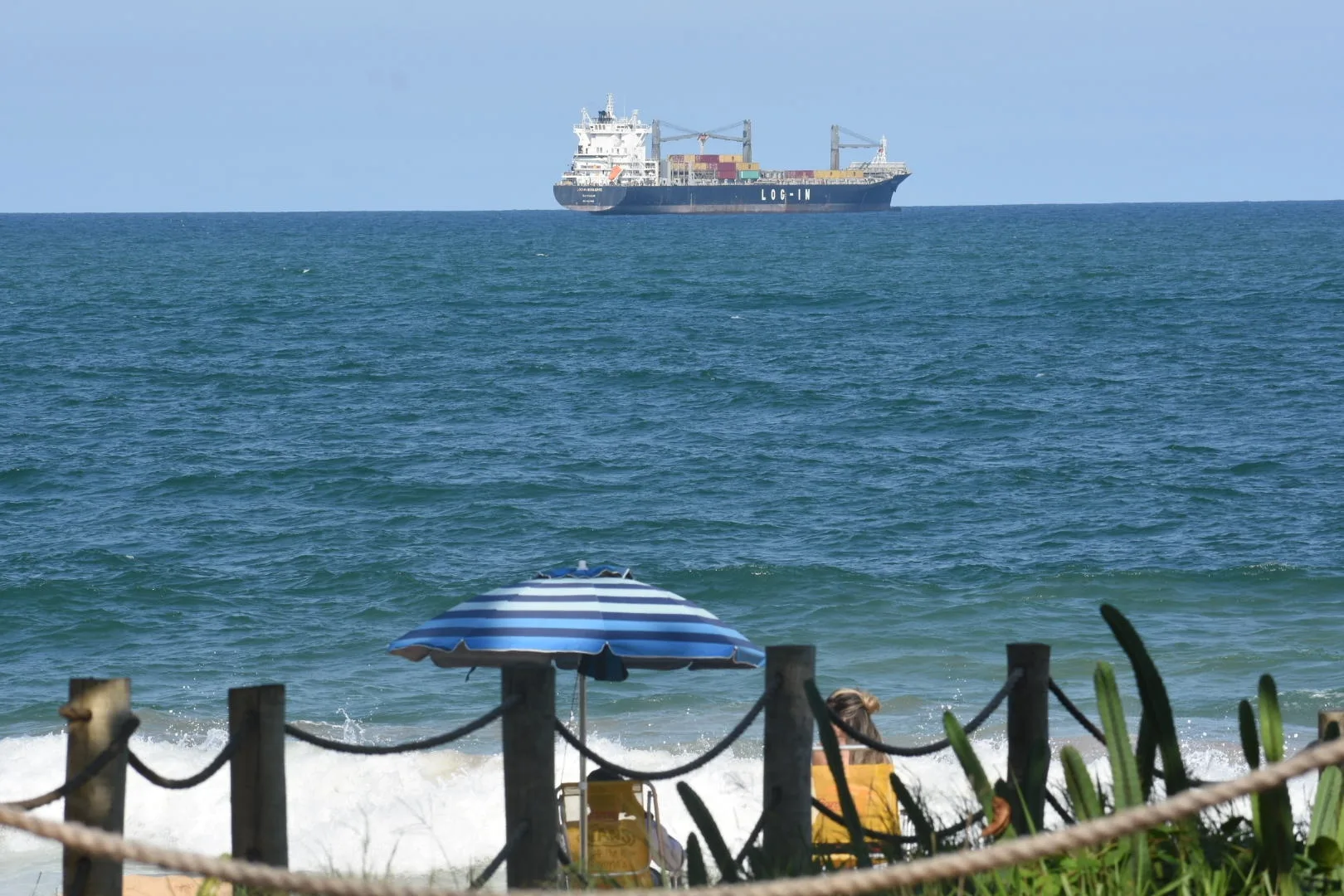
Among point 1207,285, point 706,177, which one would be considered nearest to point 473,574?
point 1207,285

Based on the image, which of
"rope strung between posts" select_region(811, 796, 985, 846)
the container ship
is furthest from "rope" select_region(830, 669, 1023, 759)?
the container ship

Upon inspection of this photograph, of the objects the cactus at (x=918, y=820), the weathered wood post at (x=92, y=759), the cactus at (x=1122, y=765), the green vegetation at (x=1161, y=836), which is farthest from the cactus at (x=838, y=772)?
the weathered wood post at (x=92, y=759)

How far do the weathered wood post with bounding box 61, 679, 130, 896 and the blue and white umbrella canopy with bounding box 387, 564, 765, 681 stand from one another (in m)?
1.59

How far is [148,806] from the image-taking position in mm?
8273

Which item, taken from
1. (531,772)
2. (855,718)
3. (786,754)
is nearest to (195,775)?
(531,772)

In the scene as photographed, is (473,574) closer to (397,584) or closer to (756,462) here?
(397,584)

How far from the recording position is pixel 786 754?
411 centimetres

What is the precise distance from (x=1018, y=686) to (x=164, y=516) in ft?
44.2

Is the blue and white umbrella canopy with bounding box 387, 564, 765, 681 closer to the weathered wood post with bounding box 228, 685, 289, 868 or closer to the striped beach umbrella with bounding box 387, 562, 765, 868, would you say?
the striped beach umbrella with bounding box 387, 562, 765, 868

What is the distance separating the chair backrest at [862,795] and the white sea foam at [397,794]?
1.99m

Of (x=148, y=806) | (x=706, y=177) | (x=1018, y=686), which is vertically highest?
(x=706, y=177)

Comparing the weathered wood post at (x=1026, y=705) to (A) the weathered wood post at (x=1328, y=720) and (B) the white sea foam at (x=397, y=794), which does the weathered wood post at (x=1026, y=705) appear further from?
(B) the white sea foam at (x=397, y=794)

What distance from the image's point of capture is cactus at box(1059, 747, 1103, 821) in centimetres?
359

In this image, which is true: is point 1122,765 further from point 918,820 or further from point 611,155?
point 611,155
